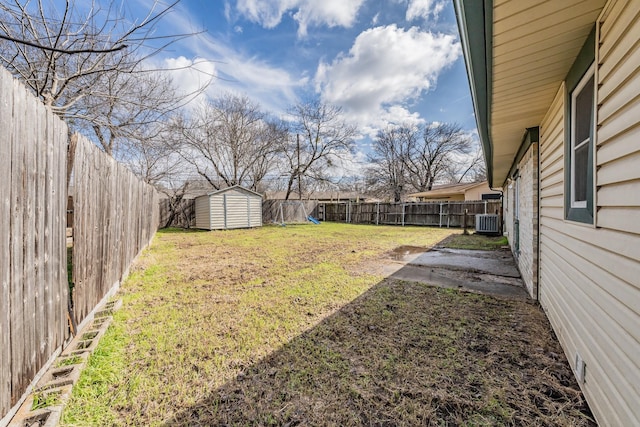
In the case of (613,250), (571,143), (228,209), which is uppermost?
(571,143)

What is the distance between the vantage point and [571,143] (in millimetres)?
2270

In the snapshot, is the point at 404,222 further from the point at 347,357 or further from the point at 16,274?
the point at 16,274

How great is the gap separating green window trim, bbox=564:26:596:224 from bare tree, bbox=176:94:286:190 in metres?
16.9

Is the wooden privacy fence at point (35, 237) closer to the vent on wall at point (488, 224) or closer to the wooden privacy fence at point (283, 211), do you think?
the vent on wall at point (488, 224)

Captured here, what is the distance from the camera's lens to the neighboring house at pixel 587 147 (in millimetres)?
1281

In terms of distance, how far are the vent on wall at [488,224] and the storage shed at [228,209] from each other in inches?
431

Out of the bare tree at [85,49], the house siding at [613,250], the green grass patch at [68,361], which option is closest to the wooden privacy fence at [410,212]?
the house siding at [613,250]

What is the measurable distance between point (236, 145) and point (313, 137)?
6.13 metres

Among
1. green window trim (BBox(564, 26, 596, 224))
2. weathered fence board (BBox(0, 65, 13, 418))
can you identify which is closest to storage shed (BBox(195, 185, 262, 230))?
weathered fence board (BBox(0, 65, 13, 418))

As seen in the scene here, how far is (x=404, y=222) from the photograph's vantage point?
16.8 meters

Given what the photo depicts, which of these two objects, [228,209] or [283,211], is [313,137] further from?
[228,209]

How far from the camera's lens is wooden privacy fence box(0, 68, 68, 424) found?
1.36 metres

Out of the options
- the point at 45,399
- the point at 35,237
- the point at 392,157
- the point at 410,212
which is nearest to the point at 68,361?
the point at 45,399

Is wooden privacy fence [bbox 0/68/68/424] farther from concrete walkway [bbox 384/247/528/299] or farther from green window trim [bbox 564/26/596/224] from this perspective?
concrete walkway [bbox 384/247/528/299]
